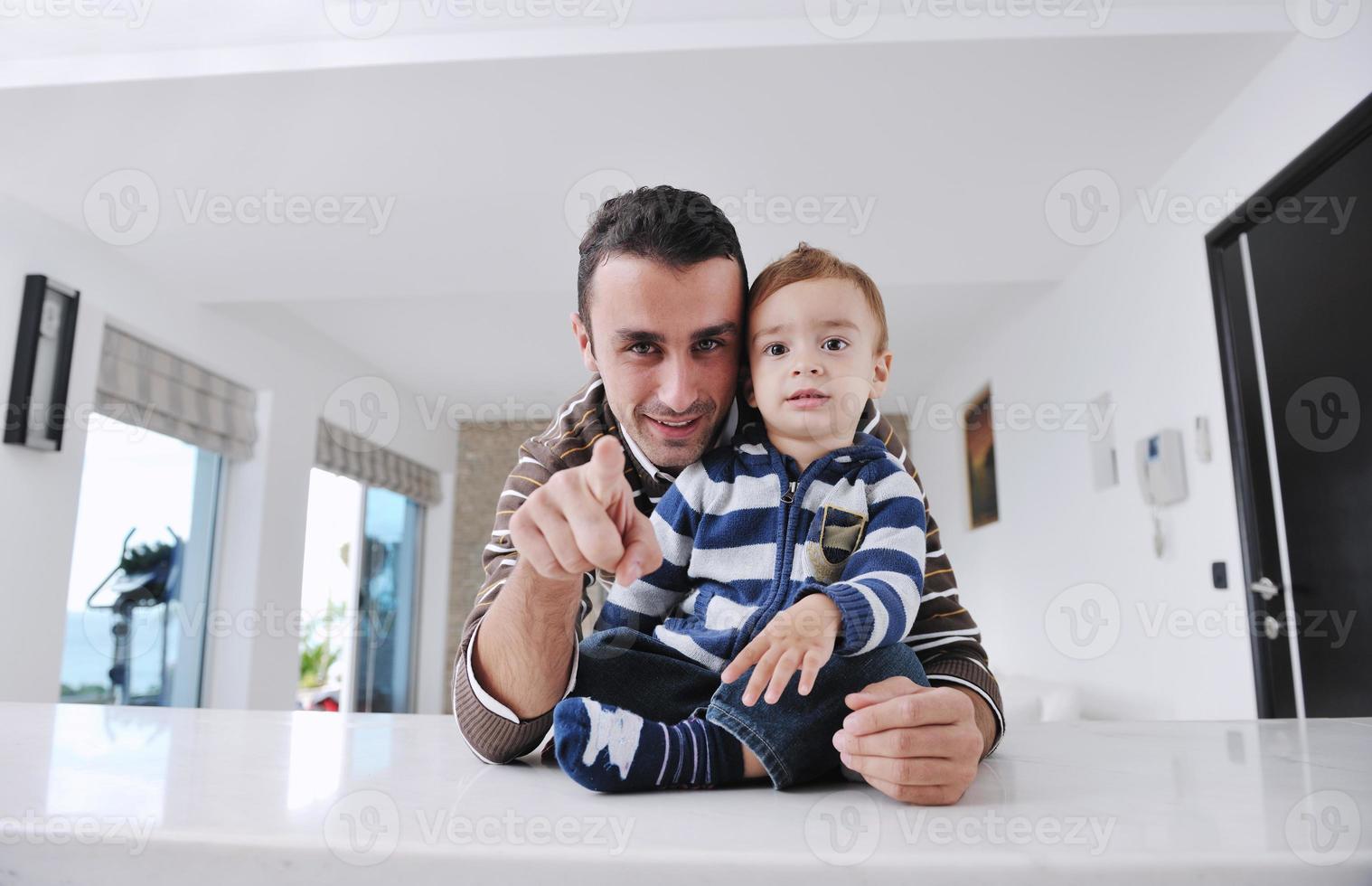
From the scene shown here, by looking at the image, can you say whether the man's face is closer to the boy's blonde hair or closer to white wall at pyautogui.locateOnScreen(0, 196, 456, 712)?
the boy's blonde hair

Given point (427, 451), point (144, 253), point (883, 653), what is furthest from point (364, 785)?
point (427, 451)

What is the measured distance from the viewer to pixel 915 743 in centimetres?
64

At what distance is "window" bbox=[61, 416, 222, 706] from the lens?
12.1 feet

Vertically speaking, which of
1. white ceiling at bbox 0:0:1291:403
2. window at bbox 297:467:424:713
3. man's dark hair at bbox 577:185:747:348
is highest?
white ceiling at bbox 0:0:1291:403

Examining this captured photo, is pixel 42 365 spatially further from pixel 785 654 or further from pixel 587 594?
pixel 785 654

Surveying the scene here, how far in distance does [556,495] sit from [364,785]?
0.26 metres

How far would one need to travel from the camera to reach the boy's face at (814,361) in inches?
35.4

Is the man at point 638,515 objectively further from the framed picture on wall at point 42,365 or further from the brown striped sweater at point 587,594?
the framed picture on wall at point 42,365

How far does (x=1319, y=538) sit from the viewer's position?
2420mm

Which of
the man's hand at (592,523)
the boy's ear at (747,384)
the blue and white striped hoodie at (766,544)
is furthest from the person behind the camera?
the boy's ear at (747,384)

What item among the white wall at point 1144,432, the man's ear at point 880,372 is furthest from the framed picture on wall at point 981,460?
the man's ear at point 880,372

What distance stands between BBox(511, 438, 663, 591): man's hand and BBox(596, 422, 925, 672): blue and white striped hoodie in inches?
5.6

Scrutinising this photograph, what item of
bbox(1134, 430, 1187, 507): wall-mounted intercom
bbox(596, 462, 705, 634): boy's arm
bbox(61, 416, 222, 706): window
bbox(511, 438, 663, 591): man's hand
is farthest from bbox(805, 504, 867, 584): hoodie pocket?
bbox(61, 416, 222, 706): window

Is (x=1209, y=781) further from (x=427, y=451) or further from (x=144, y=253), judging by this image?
(x=427, y=451)
